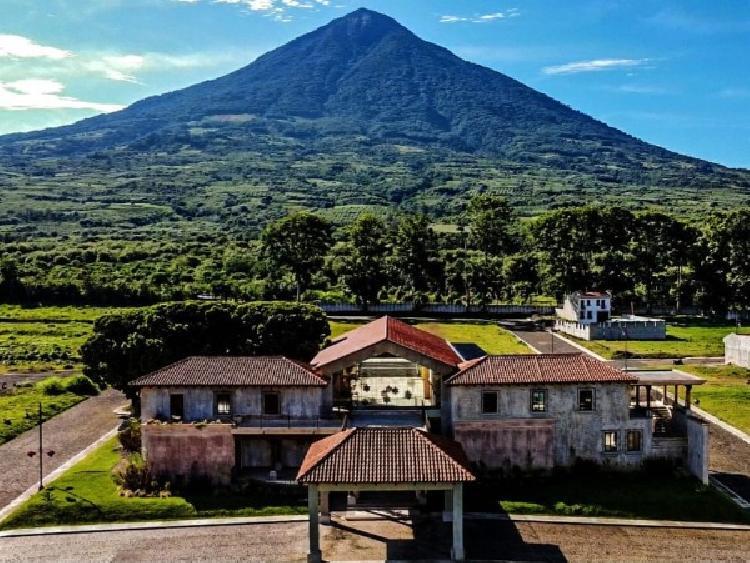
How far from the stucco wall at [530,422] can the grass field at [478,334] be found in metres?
30.9

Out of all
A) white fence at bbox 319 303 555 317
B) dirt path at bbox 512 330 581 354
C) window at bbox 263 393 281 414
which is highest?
white fence at bbox 319 303 555 317

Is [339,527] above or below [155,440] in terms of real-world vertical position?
below

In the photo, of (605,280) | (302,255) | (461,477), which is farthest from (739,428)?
(302,255)

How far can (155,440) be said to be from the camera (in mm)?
34469

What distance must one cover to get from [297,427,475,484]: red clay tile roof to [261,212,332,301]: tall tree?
64.4 metres

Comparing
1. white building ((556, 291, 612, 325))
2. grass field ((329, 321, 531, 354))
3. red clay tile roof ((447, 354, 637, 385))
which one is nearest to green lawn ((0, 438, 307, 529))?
red clay tile roof ((447, 354, 637, 385))

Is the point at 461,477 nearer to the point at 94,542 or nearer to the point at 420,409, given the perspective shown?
the point at 420,409

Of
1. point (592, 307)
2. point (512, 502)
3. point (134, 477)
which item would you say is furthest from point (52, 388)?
point (592, 307)

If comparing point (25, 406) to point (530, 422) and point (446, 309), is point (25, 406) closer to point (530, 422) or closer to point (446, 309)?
point (530, 422)

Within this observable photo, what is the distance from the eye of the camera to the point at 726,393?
51.4 meters

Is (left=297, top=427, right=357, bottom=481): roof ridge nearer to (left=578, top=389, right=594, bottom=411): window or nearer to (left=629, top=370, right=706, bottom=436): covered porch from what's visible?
(left=578, top=389, right=594, bottom=411): window

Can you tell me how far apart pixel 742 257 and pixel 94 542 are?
7973 cm

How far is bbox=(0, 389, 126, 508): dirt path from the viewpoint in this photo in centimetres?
3619

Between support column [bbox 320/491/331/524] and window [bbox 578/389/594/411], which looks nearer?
support column [bbox 320/491/331/524]
